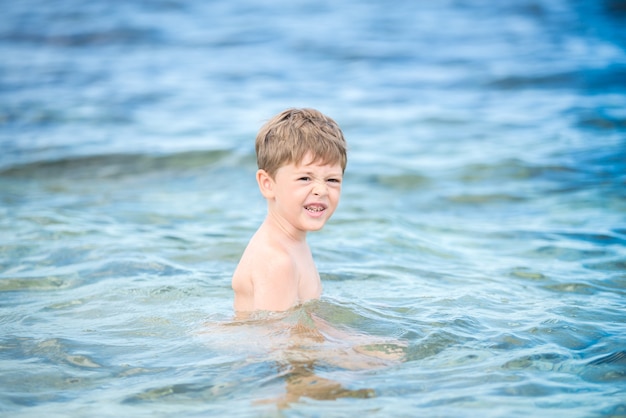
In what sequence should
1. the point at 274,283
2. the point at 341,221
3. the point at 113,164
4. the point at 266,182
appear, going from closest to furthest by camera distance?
the point at 274,283, the point at 266,182, the point at 341,221, the point at 113,164

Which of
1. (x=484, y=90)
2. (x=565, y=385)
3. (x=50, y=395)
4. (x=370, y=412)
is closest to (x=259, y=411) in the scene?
(x=370, y=412)

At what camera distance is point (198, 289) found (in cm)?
547

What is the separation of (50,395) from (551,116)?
863cm

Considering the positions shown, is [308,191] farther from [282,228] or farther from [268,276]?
[268,276]

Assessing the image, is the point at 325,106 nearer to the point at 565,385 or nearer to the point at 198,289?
the point at 198,289

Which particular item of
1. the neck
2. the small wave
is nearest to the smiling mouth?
the neck

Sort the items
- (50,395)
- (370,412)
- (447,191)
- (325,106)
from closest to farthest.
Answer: (370,412) < (50,395) < (447,191) < (325,106)

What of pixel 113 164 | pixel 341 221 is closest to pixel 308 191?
pixel 341 221

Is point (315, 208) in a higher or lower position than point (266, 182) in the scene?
lower

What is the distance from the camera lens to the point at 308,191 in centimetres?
441

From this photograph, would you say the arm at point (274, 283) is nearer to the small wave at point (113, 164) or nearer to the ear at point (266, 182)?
the ear at point (266, 182)

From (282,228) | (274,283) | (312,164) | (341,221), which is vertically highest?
(312,164)

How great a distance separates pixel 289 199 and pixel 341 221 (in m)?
2.87

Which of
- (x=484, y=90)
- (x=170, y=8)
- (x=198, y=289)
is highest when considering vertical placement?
(x=170, y=8)
